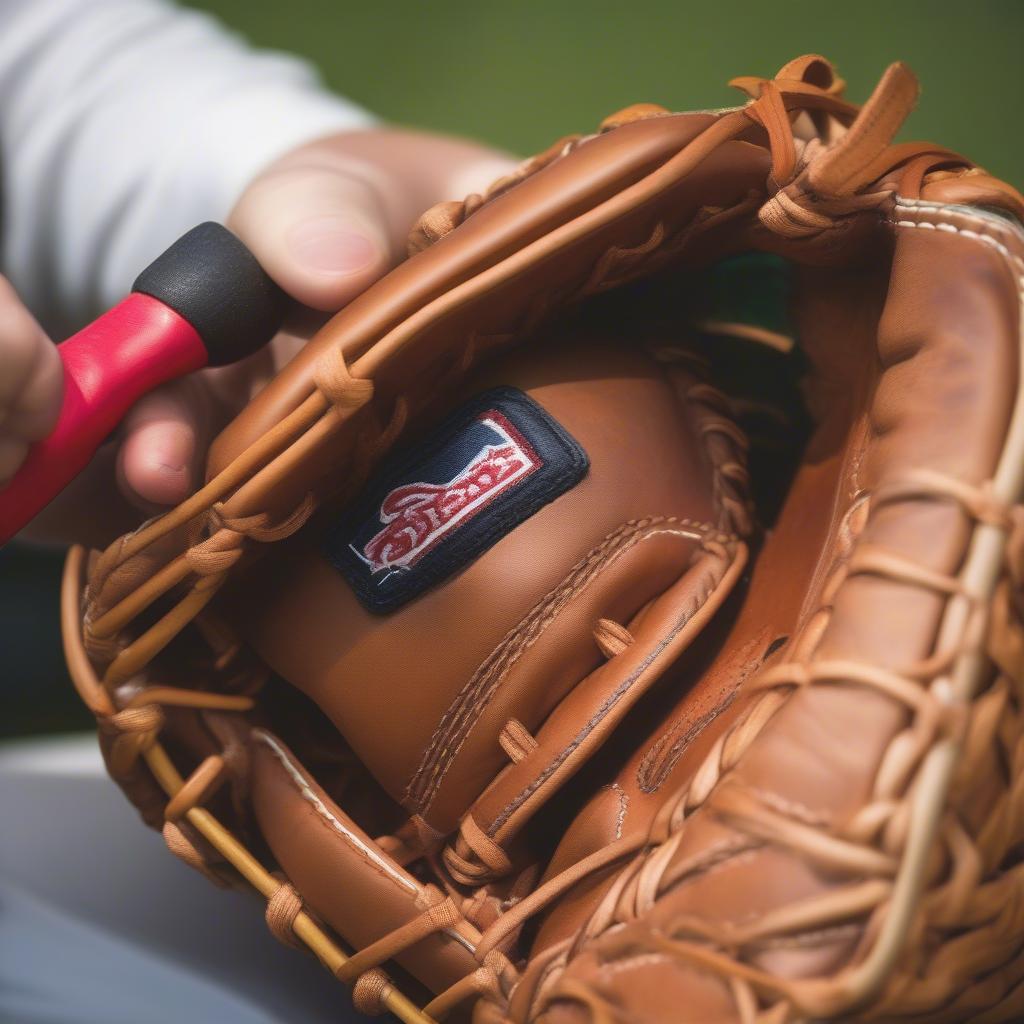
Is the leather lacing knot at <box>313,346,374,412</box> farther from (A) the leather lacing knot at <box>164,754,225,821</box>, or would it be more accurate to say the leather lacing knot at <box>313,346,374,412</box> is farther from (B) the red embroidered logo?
(A) the leather lacing knot at <box>164,754,225,821</box>

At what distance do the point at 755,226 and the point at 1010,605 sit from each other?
253mm

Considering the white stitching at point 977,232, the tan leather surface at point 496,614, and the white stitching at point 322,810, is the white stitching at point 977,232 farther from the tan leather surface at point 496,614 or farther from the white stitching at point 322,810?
the white stitching at point 322,810

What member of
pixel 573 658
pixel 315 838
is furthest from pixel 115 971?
pixel 573 658

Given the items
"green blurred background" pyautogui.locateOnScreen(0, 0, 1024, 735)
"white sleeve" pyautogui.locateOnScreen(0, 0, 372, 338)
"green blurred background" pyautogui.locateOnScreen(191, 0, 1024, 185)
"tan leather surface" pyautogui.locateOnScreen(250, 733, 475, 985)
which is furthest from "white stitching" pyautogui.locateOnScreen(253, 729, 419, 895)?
"green blurred background" pyautogui.locateOnScreen(191, 0, 1024, 185)

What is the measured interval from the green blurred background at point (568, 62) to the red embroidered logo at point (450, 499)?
79cm

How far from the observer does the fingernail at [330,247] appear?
0.52 m

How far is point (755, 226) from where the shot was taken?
520mm

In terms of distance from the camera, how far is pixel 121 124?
0.91 meters

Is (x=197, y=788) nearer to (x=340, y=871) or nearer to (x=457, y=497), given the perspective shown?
(x=340, y=871)

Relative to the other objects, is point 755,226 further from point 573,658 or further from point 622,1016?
point 622,1016

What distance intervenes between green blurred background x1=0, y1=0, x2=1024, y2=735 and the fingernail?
2.45 ft

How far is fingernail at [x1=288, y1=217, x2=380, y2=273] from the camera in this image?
52 cm

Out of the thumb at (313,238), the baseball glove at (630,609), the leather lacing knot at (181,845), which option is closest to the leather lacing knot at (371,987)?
the baseball glove at (630,609)

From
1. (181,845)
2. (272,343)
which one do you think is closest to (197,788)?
(181,845)
